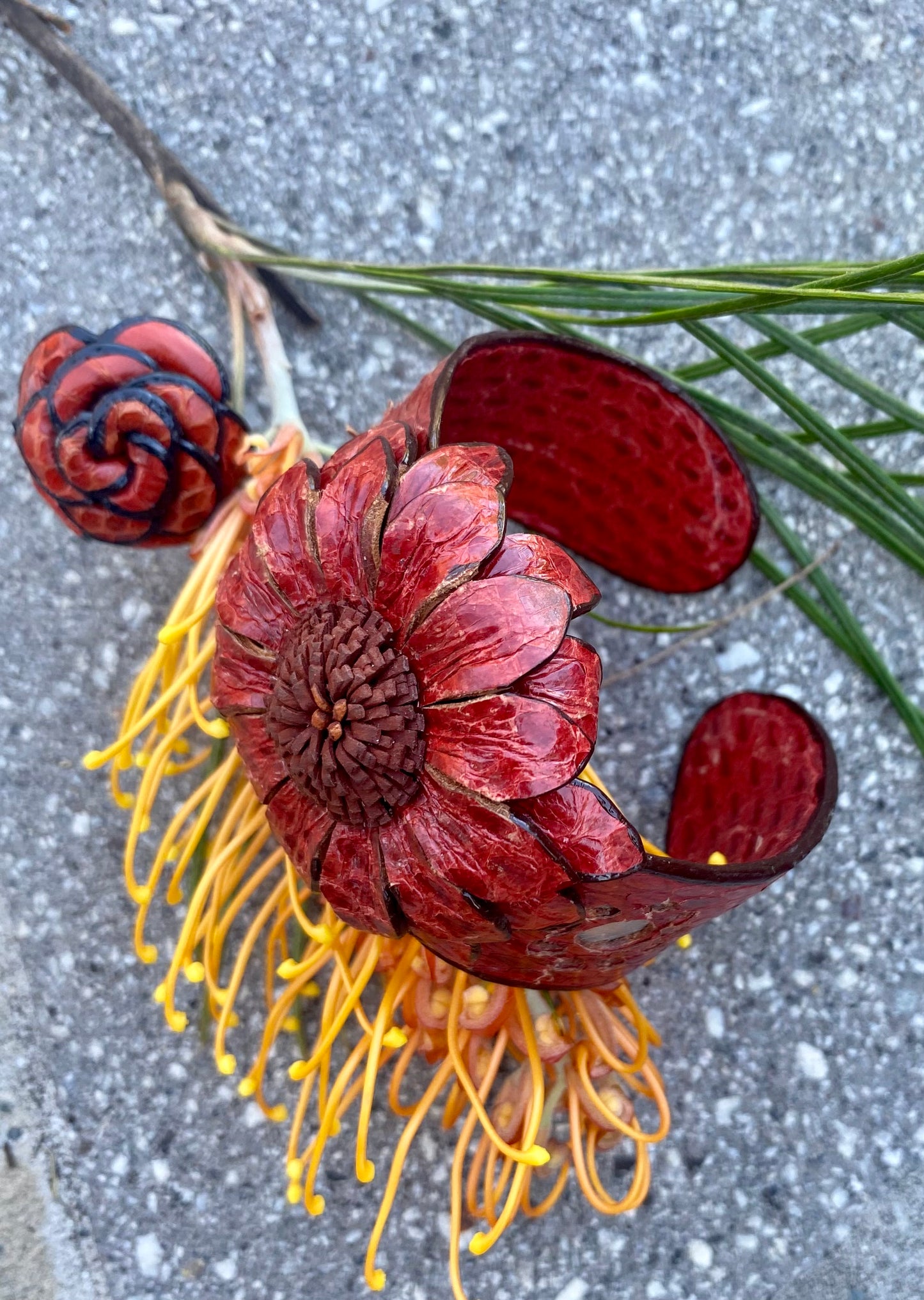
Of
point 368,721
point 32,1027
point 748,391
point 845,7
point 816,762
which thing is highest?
point 845,7

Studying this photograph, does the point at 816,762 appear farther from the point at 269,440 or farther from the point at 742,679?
the point at 269,440

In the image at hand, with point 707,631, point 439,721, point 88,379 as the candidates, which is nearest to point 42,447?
point 88,379

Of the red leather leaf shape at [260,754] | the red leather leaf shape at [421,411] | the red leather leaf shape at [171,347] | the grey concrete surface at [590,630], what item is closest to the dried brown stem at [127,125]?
the grey concrete surface at [590,630]

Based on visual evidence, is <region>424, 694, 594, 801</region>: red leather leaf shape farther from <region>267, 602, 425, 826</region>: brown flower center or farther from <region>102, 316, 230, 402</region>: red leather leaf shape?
<region>102, 316, 230, 402</region>: red leather leaf shape

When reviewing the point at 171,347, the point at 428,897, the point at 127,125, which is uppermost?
the point at 127,125

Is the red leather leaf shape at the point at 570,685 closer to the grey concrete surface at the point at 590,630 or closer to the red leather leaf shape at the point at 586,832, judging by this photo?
the red leather leaf shape at the point at 586,832

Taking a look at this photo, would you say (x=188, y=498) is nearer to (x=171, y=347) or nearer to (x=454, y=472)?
(x=171, y=347)

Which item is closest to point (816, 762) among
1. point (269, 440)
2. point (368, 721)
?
point (368, 721)
